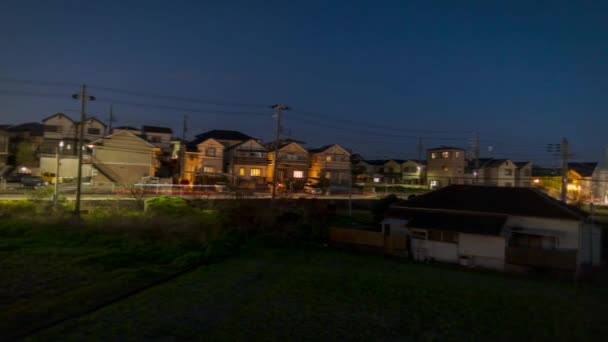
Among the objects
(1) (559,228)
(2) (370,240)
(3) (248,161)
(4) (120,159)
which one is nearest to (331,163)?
(3) (248,161)

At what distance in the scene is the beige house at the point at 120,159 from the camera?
3309 centimetres

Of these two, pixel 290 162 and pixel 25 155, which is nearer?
pixel 25 155

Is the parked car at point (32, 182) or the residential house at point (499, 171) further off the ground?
the residential house at point (499, 171)

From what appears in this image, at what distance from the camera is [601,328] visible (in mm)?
7395

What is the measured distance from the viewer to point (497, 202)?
16.6m

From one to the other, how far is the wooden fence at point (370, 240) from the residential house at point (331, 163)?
26.3 meters

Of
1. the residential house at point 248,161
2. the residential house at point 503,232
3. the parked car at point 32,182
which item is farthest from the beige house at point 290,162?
the residential house at point 503,232

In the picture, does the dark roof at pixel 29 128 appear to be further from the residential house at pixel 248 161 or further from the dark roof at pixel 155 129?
the residential house at pixel 248 161

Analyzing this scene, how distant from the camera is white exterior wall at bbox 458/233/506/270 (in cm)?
1455

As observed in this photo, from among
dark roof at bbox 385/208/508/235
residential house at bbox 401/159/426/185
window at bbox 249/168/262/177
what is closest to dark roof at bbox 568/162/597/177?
residential house at bbox 401/159/426/185

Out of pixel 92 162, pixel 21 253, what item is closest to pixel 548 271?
pixel 21 253

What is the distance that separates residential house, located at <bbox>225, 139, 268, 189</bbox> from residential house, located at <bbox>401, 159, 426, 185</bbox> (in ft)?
73.2

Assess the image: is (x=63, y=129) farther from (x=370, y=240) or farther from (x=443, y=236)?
(x=443, y=236)

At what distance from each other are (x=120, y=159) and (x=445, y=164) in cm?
3873
